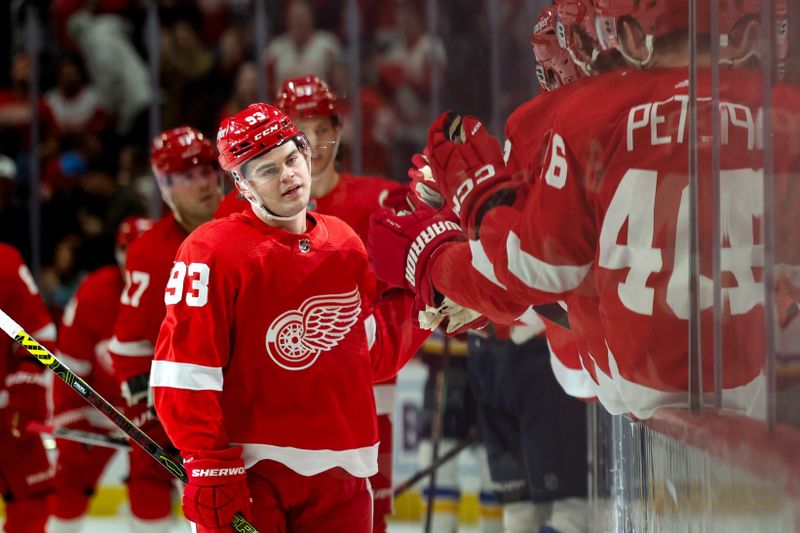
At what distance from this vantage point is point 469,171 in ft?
5.88

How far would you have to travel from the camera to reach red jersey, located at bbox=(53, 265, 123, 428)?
147 inches

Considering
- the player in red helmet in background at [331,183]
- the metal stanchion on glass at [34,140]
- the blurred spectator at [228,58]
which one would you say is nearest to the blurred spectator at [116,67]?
the metal stanchion on glass at [34,140]

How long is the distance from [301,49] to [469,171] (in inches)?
73.1

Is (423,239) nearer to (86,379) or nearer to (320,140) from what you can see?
(320,140)

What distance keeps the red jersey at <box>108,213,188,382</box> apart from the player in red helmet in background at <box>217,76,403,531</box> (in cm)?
27

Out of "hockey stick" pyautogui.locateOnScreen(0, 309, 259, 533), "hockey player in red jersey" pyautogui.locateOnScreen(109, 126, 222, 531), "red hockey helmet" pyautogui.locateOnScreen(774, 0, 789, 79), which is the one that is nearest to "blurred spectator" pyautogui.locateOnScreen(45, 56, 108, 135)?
"hockey player in red jersey" pyautogui.locateOnScreen(109, 126, 222, 531)

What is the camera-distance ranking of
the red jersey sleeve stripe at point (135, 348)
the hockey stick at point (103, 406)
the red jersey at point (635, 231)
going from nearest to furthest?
the red jersey at point (635, 231)
the hockey stick at point (103, 406)
the red jersey sleeve stripe at point (135, 348)

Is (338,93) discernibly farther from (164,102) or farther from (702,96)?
(164,102)

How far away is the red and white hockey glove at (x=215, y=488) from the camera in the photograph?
1.98 m

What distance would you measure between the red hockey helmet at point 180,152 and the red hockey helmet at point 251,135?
21.7 inches

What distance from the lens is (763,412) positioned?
129 centimetres

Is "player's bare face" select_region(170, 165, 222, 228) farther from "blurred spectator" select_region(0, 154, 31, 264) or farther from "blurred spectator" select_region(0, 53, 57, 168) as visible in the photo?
"blurred spectator" select_region(0, 53, 57, 168)

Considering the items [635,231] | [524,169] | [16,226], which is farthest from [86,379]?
[635,231]

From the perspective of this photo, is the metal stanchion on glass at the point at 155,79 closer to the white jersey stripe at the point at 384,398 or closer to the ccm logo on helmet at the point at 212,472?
the white jersey stripe at the point at 384,398
